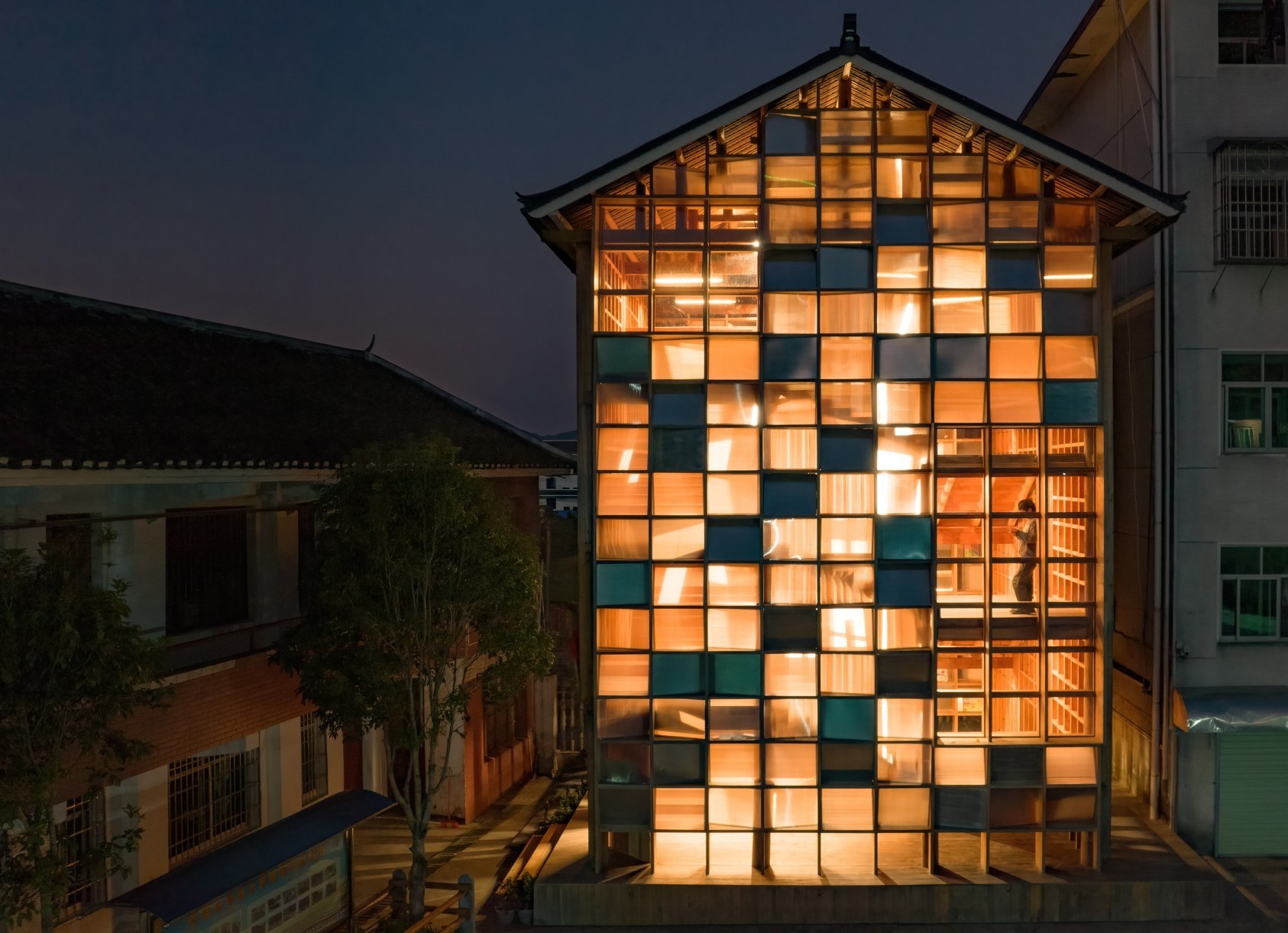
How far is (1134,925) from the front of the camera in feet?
41.5

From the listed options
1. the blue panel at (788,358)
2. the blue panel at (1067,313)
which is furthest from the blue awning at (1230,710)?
the blue panel at (788,358)

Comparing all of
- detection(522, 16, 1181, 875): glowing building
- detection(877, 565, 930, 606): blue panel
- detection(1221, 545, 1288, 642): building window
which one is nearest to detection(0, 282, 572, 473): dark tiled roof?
detection(522, 16, 1181, 875): glowing building

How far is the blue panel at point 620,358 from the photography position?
13.4 metres

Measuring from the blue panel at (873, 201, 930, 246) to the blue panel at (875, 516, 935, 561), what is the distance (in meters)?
4.06

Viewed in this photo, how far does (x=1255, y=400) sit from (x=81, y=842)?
18497mm

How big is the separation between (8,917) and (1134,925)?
1360 cm

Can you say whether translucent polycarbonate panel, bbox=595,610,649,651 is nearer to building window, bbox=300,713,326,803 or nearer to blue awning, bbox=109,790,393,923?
blue awning, bbox=109,790,393,923

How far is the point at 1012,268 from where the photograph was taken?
43.9ft

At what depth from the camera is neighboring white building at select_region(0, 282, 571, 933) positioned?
412 inches

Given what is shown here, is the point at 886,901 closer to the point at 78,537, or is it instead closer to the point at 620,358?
the point at 620,358

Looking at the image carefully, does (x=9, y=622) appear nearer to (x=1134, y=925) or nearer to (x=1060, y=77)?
(x=1134, y=925)

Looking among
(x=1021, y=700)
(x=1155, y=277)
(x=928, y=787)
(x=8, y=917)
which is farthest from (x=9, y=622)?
(x=1155, y=277)

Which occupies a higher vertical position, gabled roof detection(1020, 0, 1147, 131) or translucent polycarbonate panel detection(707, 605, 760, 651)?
gabled roof detection(1020, 0, 1147, 131)

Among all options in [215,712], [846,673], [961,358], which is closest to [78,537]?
[215,712]
